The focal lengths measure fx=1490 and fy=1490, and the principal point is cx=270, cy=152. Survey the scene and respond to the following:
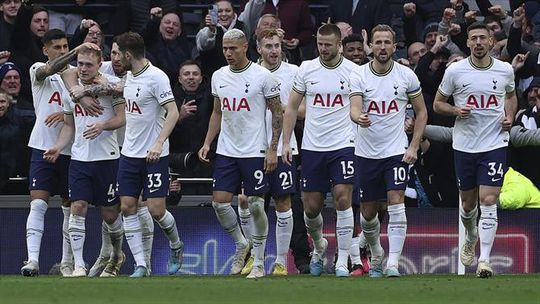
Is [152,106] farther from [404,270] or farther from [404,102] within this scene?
[404,270]

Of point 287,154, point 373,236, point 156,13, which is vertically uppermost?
point 156,13

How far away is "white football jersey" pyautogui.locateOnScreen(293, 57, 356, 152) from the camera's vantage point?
54.1ft

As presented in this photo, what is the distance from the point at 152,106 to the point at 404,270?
15.0 feet

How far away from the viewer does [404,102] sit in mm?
16406

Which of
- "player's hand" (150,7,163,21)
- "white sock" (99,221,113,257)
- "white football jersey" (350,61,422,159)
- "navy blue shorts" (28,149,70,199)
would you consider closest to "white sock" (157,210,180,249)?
"white sock" (99,221,113,257)

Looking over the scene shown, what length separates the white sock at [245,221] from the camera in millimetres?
17594

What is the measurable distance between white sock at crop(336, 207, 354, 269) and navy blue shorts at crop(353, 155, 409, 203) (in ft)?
0.98

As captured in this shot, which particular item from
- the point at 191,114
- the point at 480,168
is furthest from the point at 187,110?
the point at 480,168

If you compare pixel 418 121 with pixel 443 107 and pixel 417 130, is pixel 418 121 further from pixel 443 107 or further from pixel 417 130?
pixel 443 107

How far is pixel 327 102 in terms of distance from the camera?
16.5 m

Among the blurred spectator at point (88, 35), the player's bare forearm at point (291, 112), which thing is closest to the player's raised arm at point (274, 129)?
the player's bare forearm at point (291, 112)

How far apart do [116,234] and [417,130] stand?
151 inches

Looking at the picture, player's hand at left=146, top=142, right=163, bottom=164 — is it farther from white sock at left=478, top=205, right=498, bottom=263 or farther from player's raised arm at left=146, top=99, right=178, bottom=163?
white sock at left=478, top=205, right=498, bottom=263

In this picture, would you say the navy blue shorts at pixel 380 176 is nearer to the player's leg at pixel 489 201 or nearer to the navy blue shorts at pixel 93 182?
the player's leg at pixel 489 201
